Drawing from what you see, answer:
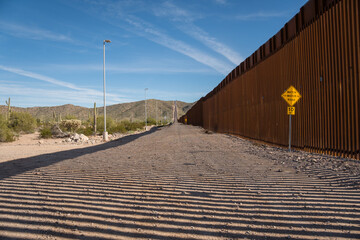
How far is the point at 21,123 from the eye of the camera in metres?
30.4

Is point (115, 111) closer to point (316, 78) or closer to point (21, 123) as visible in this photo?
point (21, 123)

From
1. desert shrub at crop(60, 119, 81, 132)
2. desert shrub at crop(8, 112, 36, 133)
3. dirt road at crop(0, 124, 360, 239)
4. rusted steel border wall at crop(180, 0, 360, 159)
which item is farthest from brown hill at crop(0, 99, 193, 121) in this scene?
dirt road at crop(0, 124, 360, 239)

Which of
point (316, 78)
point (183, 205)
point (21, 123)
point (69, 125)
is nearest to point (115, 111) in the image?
point (69, 125)

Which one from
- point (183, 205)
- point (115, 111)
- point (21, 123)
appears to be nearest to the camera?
point (183, 205)

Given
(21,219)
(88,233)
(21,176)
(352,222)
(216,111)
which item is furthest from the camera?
(216,111)

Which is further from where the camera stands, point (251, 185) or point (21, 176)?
point (21, 176)

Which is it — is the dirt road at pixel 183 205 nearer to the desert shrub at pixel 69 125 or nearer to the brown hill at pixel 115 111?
the desert shrub at pixel 69 125

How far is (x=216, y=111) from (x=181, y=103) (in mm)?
160611

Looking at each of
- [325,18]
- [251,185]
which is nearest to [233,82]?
[325,18]

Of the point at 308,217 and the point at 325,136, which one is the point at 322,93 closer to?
the point at 325,136

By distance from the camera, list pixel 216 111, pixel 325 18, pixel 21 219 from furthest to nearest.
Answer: pixel 216 111
pixel 325 18
pixel 21 219

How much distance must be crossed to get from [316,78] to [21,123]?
3142cm

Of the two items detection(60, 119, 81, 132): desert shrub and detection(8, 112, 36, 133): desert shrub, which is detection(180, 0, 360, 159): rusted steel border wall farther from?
detection(8, 112, 36, 133): desert shrub

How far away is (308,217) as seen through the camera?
11.2ft
